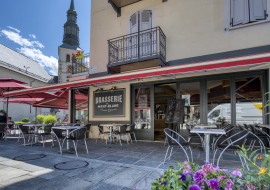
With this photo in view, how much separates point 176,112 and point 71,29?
145 ft

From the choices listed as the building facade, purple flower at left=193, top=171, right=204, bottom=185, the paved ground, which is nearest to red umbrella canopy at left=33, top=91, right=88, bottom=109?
the building facade

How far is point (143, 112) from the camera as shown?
7508 millimetres

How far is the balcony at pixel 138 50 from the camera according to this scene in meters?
6.97

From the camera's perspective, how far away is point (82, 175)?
323 centimetres

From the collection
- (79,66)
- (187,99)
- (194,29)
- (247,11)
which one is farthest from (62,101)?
(247,11)

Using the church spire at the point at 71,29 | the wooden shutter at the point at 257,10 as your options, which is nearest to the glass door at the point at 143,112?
the wooden shutter at the point at 257,10

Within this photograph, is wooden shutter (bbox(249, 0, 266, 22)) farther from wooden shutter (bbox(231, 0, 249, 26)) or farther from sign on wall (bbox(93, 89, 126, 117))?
sign on wall (bbox(93, 89, 126, 117))

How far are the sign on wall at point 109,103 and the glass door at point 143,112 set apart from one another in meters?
0.55

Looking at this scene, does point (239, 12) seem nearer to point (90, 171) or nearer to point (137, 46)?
point (137, 46)

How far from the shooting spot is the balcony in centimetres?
697

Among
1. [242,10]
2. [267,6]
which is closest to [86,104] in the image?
[242,10]

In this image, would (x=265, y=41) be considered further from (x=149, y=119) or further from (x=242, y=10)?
(x=149, y=119)

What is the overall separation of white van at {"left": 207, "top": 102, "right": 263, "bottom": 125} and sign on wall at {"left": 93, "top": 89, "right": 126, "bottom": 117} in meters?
3.75

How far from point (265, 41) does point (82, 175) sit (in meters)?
6.40
